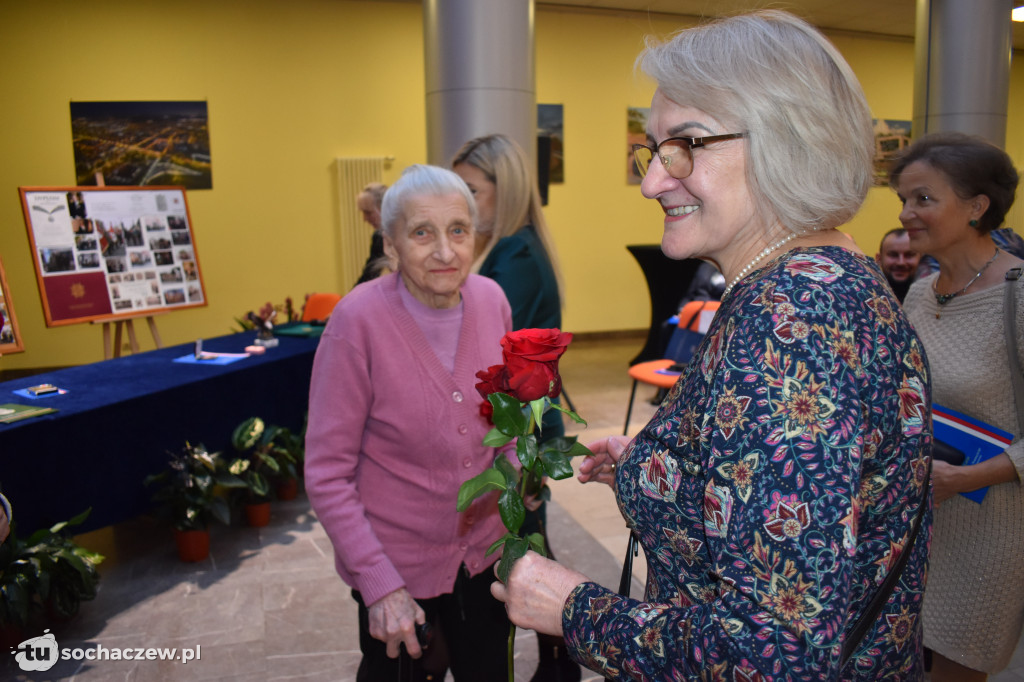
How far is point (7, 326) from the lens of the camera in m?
3.40

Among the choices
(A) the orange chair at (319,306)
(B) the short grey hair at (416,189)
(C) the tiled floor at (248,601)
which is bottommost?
(C) the tiled floor at (248,601)

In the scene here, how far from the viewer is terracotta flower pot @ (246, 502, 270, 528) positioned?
3.95 meters

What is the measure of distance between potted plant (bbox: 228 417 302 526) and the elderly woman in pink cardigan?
2.39m

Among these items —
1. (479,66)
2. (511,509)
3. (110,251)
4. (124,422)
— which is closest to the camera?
(511,509)

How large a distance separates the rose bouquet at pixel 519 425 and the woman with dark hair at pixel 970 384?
123cm

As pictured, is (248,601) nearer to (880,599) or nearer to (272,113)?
(880,599)

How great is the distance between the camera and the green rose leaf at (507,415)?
101 centimetres

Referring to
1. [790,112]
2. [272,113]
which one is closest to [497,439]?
[790,112]

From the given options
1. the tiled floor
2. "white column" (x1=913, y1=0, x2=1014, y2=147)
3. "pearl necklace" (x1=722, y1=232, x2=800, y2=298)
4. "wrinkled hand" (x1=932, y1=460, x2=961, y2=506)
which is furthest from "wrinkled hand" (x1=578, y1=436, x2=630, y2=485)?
"white column" (x1=913, y1=0, x2=1014, y2=147)

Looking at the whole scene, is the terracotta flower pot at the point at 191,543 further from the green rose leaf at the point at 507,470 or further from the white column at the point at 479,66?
the green rose leaf at the point at 507,470

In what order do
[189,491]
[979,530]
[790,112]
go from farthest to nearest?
1. [189,491]
2. [979,530]
3. [790,112]

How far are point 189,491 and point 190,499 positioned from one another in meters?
0.04

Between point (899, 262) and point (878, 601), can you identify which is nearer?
point (878, 601)

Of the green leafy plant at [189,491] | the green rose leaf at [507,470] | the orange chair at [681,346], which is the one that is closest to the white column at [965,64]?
the orange chair at [681,346]
